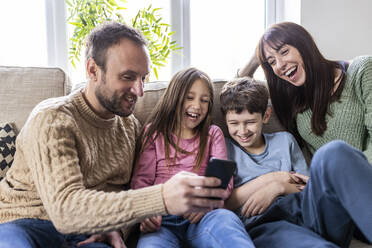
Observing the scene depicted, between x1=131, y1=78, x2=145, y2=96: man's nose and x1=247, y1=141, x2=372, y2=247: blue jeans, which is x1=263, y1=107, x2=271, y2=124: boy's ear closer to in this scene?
x1=247, y1=141, x2=372, y2=247: blue jeans

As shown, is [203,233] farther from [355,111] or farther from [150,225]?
[355,111]

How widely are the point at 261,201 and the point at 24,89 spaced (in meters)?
1.06

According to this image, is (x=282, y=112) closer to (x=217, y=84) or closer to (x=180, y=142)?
(x=217, y=84)

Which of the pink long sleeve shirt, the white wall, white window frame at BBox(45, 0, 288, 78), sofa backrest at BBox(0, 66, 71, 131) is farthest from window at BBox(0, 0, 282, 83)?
the pink long sleeve shirt

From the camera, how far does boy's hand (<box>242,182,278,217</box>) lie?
130 cm

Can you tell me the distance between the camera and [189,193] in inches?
30.7

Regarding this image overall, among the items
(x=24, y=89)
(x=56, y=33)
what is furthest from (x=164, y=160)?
(x=56, y=33)

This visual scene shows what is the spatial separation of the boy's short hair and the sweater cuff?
0.74 meters

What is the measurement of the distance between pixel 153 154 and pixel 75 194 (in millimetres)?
571

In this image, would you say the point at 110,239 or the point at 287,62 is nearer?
the point at 110,239

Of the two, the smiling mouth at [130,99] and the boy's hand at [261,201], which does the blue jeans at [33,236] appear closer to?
the smiling mouth at [130,99]

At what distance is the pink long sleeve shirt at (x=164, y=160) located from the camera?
1.34 m

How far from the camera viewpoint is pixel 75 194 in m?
0.83

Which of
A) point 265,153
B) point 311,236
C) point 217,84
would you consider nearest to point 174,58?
point 217,84
